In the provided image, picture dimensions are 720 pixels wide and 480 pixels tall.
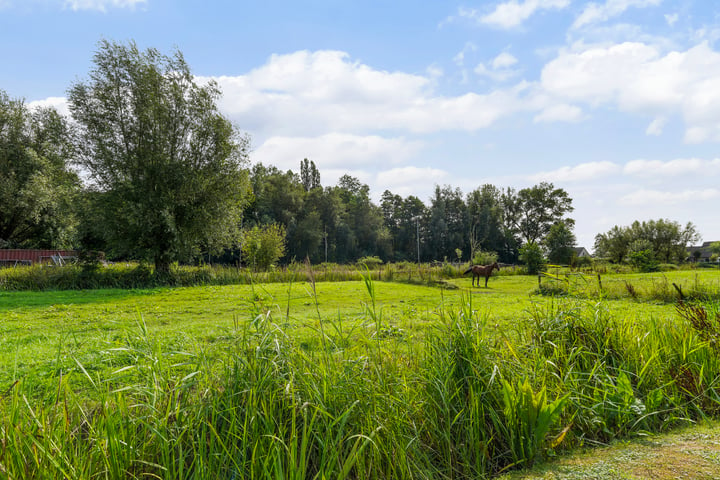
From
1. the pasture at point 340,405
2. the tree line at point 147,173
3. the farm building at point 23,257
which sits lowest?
the pasture at point 340,405

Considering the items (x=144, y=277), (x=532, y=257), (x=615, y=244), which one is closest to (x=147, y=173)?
(x=144, y=277)

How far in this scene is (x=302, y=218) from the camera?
60.7m

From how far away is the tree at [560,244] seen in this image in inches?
1489

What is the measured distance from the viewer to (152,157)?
18.1 meters

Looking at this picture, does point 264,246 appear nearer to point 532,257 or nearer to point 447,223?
point 532,257

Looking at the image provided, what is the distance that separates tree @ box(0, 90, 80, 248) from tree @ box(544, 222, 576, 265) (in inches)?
1628

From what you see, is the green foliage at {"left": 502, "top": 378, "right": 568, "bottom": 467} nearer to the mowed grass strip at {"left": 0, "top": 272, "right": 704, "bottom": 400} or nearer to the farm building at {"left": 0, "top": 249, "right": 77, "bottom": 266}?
the mowed grass strip at {"left": 0, "top": 272, "right": 704, "bottom": 400}

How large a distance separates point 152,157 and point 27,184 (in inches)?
654

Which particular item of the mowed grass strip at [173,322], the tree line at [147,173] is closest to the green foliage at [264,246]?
the tree line at [147,173]

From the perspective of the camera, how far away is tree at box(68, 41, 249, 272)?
58.1 ft

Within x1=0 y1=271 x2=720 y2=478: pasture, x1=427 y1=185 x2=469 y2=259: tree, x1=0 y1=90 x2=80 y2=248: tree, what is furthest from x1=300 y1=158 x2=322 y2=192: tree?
x1=0 y1=271 x2=720 y2=478: pasture

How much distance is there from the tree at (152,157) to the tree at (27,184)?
34.3ft

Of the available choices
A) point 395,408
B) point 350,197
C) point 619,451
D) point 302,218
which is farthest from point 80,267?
point 350,197

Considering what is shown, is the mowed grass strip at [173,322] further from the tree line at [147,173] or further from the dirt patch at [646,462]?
the tree line at [147,173]
